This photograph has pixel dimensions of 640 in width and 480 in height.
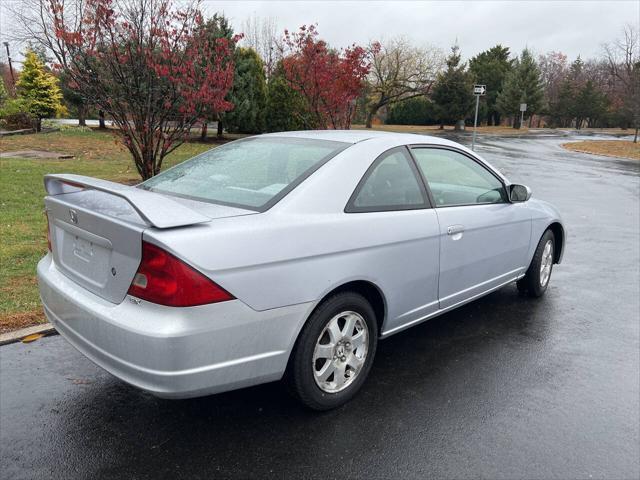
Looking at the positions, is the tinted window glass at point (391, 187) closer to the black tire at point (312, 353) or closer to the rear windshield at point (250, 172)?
the rear windshield at point (250, 172)

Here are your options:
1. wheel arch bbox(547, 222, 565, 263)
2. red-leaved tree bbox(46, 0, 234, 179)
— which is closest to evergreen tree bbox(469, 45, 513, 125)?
red-leaved tree bbox(46, 0, 234, 179)

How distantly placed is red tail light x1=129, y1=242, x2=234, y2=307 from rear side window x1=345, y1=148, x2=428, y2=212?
995mm

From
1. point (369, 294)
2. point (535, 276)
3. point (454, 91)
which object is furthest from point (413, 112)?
point (369, 294)

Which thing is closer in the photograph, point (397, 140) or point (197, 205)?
point (197, 205)

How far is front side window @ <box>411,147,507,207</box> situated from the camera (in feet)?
12.4

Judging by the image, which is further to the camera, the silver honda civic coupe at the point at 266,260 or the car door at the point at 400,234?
the car door at the point at 400,234

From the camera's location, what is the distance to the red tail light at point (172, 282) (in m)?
2.32

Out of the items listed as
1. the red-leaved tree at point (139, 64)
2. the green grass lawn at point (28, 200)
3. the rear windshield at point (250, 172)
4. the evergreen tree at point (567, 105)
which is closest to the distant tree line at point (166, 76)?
the red-leaved tree at point (139, 64)

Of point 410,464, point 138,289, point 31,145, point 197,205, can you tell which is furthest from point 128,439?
point 31,145

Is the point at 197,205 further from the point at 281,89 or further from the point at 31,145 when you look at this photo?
the point at 281,89

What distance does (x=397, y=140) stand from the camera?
3.64 metres

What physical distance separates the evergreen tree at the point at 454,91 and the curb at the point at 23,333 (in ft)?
144

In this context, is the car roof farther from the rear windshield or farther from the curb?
the curb

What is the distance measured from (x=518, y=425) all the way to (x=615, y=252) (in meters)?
5.17
